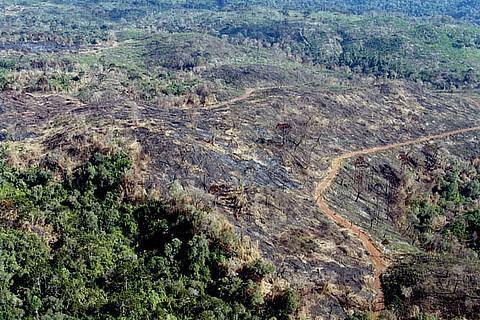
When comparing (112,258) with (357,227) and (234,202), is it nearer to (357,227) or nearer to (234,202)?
(234,202)

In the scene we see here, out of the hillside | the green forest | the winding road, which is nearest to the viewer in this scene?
the green forest

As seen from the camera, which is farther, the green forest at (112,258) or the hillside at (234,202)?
the hillside at (234,202)

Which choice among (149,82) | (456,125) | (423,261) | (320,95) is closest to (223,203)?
(423,261)

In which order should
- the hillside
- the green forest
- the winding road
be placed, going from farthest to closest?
the winding road, the hillside, the green forest

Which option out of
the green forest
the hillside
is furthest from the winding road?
the green forest

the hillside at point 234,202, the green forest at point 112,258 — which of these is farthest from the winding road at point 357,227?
the green forest at point 112,258

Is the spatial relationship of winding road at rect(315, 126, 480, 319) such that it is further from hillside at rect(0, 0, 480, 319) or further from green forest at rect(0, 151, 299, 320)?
green forest at rect(0, 151, 299, 320)

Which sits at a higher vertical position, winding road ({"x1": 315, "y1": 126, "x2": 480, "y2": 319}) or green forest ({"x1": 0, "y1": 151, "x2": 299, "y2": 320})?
green forest ({"x1": 0, "y1": 151, "x2": 299, "y2": 320})

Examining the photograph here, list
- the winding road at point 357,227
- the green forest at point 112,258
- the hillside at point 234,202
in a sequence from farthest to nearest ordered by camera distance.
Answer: the winding road at point 357,227 < the hillside at point 234,202 < the green forest at point 112,258

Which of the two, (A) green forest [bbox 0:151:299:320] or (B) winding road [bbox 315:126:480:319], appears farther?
(B) winding road [bbox 315:126:480:319]

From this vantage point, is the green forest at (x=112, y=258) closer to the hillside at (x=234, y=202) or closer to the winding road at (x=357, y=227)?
the hillside at (x=234, y=202)

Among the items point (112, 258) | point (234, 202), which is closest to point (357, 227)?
point (234, 202)

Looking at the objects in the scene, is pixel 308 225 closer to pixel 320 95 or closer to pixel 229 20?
pixel 320 95
